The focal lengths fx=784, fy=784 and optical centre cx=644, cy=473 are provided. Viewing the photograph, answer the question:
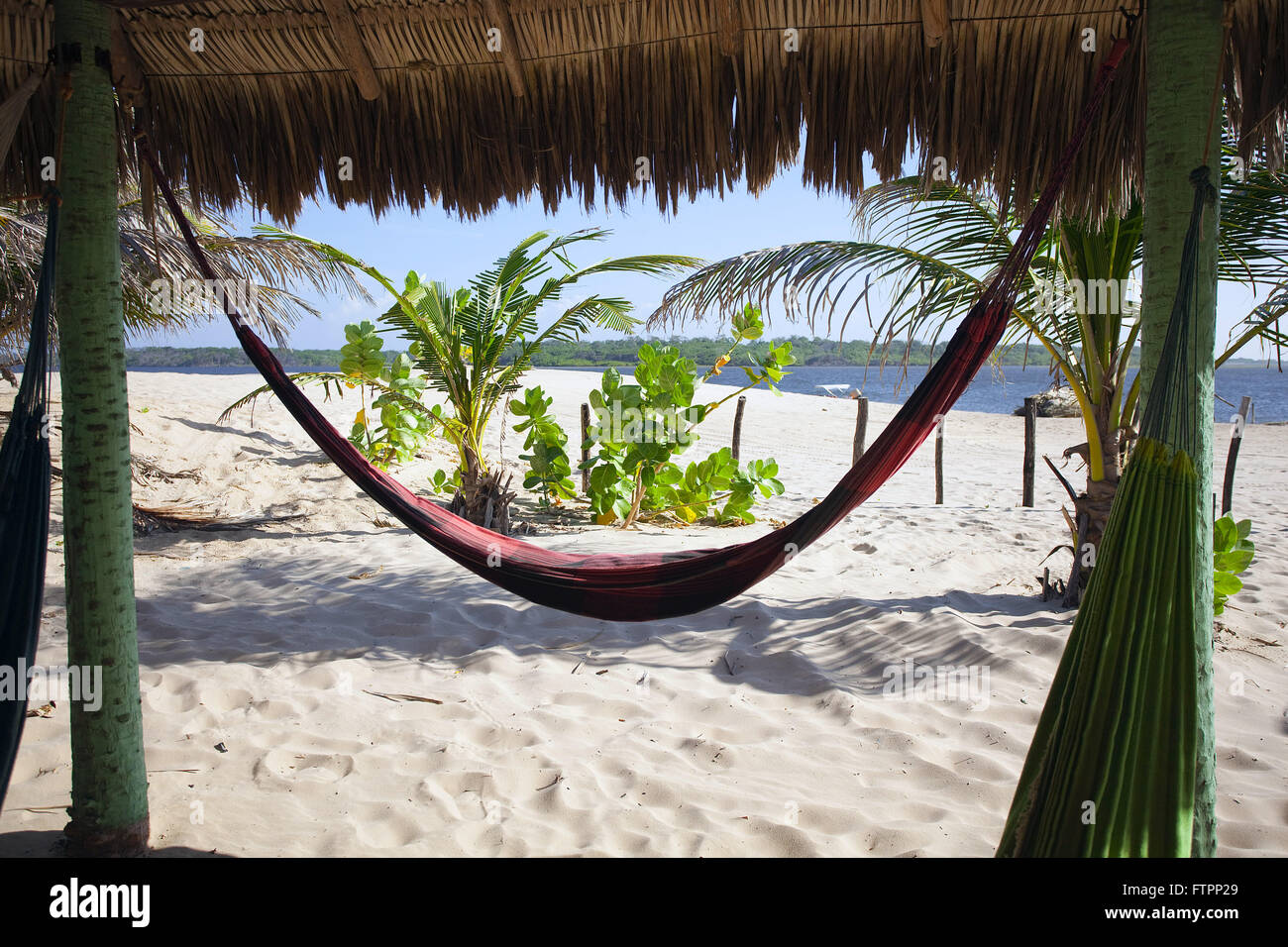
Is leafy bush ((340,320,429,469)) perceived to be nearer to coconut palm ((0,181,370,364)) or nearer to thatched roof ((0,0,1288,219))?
coconut palm ((0,181,370,364))

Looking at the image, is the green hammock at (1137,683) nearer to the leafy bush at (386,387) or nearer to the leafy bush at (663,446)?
the leafy bush at (663,446)

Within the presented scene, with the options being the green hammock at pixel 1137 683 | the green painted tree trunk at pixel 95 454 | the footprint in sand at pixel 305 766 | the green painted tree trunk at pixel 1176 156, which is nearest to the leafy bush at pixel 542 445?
the footprint in sand at pixel 305 766

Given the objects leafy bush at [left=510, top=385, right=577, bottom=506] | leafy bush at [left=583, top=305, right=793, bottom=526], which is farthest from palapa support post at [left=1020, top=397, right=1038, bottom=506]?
leafy bush at [left=510, top=385, right=577, bottom=506]

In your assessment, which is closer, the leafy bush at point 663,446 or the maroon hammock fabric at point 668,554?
the maroon hammock fabric at point 668,554

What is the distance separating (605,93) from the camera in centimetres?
216

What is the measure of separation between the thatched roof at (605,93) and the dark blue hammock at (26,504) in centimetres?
80

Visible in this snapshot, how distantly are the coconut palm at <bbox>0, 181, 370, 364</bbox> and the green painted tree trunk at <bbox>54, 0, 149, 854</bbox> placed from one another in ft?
9.07

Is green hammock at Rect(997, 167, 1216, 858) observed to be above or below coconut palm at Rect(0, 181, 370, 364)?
below

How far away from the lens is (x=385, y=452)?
6789 millimetres

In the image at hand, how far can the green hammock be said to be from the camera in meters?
1.11

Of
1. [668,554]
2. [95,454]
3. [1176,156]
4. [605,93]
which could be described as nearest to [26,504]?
[95,454]

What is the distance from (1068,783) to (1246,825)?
3.03ft

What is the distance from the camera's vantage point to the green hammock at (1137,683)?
1111 millimetres
